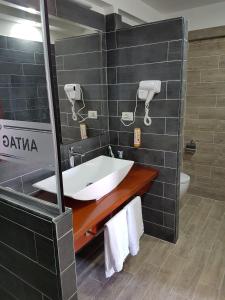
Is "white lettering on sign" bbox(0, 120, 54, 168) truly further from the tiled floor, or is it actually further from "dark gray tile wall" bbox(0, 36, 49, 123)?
the tiled floor

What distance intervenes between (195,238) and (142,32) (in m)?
2.03

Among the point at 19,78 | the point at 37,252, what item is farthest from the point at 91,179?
the point at 19,78

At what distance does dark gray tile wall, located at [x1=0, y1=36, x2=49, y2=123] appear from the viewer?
152cm

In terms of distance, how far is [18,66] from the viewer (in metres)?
1.58

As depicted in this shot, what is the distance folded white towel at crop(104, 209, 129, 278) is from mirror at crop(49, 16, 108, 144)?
81cm

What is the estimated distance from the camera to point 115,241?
1669 mm

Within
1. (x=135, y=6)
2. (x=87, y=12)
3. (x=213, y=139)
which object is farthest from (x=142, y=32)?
(x=213, y=139)

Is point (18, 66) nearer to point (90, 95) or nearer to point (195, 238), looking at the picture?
point (90, 95)

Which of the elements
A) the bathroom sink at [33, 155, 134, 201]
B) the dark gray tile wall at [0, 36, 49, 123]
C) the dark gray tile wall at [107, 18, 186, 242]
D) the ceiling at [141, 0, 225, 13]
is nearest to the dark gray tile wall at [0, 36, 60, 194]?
the dark gray tile wall at [0, 36, 49, 123]

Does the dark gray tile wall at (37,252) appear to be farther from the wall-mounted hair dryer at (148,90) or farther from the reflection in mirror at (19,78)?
the wall-mounted hair dryer at (148,90)

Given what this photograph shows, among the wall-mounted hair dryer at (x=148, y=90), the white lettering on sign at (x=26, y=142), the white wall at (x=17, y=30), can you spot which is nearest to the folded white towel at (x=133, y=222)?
the wall-mounted hair dryer at (x=148, y=90)

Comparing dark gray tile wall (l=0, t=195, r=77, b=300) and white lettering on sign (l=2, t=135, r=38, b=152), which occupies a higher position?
white lettering on sign (l=2, t=135, r=38, b=152)

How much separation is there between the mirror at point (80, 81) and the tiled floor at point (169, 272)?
1191 mm

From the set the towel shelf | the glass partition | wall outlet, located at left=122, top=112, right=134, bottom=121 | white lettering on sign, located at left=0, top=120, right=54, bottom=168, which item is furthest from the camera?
wall outlet, located at left=122, top=112, right=134, bottom=121
